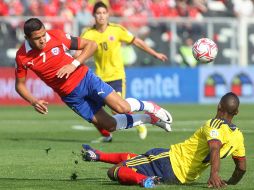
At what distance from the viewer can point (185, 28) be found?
29578mm

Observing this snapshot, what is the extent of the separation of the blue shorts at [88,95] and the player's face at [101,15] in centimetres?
433

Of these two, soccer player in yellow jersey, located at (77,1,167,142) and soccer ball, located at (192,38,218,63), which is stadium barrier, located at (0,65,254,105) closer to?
soccer player in yellow jersey, located at (77,1,167,142)

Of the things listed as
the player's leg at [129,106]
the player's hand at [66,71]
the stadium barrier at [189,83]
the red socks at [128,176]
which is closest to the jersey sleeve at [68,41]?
the player's hand at [66,71]

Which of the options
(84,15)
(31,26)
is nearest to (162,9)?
(84,15)

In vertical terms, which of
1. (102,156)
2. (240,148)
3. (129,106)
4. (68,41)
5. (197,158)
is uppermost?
(68,41)

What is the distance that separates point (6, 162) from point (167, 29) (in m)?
17.1

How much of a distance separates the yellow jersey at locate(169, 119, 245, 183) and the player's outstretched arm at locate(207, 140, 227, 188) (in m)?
0.07

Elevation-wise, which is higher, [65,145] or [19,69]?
[19,69]

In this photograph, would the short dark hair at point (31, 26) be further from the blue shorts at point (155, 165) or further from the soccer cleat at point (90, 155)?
the blue shorts at point (155, 165)

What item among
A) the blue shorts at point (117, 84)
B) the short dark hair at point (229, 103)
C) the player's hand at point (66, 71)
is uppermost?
the player's hand at point (66, 71)

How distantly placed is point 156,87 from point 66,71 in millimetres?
17813

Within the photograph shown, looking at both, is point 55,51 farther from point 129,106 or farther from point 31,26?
point 129,106

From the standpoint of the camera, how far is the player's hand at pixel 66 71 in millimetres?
11453

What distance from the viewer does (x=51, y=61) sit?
38.1ft
